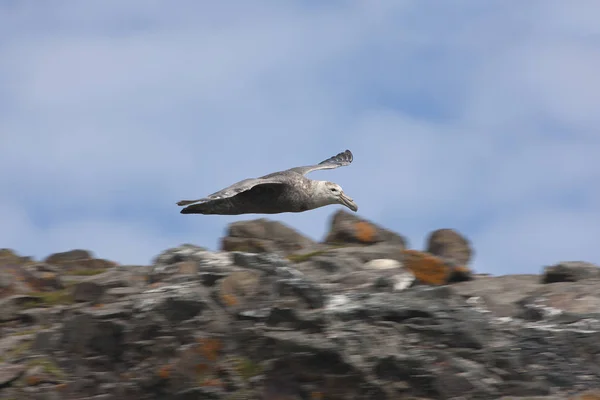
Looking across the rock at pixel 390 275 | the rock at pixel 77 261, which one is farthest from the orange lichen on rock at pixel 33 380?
the rock at pixel 77 261

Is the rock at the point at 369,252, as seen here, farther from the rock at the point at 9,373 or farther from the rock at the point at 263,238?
the rock at the point at 9,373

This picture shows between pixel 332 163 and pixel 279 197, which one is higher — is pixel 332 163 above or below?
above

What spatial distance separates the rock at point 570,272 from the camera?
47.0ft

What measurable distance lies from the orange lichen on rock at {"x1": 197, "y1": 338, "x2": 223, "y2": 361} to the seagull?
13.8ft

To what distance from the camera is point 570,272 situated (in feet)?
47.2

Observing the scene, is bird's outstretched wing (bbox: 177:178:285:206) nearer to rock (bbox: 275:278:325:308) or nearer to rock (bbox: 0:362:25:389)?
rock (bbox: 275:278:325:308)

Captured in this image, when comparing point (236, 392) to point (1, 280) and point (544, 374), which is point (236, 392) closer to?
point (544, 374)

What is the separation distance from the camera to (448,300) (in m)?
12.3

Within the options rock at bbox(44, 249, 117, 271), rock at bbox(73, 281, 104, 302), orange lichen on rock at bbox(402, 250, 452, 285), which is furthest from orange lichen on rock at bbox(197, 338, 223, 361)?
rock at bbox(44, 249, 117, 271)

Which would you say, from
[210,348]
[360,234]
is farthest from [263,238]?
[210,348]

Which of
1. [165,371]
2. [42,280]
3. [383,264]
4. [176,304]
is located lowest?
[165,371]

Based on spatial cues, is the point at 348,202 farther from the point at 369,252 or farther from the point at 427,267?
the point at 427,267

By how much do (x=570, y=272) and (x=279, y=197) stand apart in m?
5.12

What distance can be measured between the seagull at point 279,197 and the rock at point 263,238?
307mm
